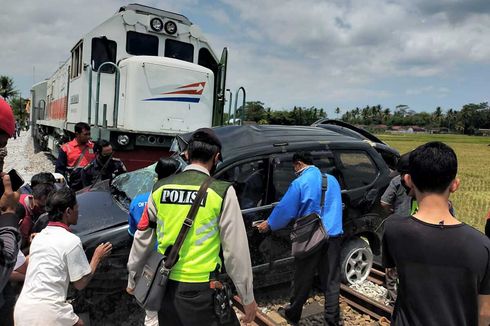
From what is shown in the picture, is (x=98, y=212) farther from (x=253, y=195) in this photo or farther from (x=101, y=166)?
(x=101, y=166)

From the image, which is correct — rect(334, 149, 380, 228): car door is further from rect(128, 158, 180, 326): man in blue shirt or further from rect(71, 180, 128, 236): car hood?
rect(71, 180, 128, 236): car hood

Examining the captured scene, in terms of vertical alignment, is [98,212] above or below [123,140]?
below

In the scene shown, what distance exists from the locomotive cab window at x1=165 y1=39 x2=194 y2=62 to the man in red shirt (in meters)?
3.46

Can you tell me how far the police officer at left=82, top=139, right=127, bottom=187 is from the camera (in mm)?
5679

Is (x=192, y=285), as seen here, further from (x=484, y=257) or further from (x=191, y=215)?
(x=484, y=257)

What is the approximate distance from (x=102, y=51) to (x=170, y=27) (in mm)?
1517

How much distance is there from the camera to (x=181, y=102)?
8336 mm

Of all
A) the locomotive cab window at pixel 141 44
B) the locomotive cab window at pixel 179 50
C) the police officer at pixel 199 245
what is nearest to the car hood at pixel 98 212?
the police officer at pixel 199 245

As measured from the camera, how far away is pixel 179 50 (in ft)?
29.7

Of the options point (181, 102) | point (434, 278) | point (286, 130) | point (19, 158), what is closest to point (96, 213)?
point (286, 130)

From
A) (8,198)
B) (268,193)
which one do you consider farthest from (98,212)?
(8,198)

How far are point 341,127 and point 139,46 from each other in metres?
4.95

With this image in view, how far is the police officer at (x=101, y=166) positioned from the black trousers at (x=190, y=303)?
143 inches

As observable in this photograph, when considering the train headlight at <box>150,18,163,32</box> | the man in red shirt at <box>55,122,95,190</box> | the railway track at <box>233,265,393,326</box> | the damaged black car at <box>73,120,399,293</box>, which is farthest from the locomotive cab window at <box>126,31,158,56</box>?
the railway track at <box>233,265,393,326</box>
